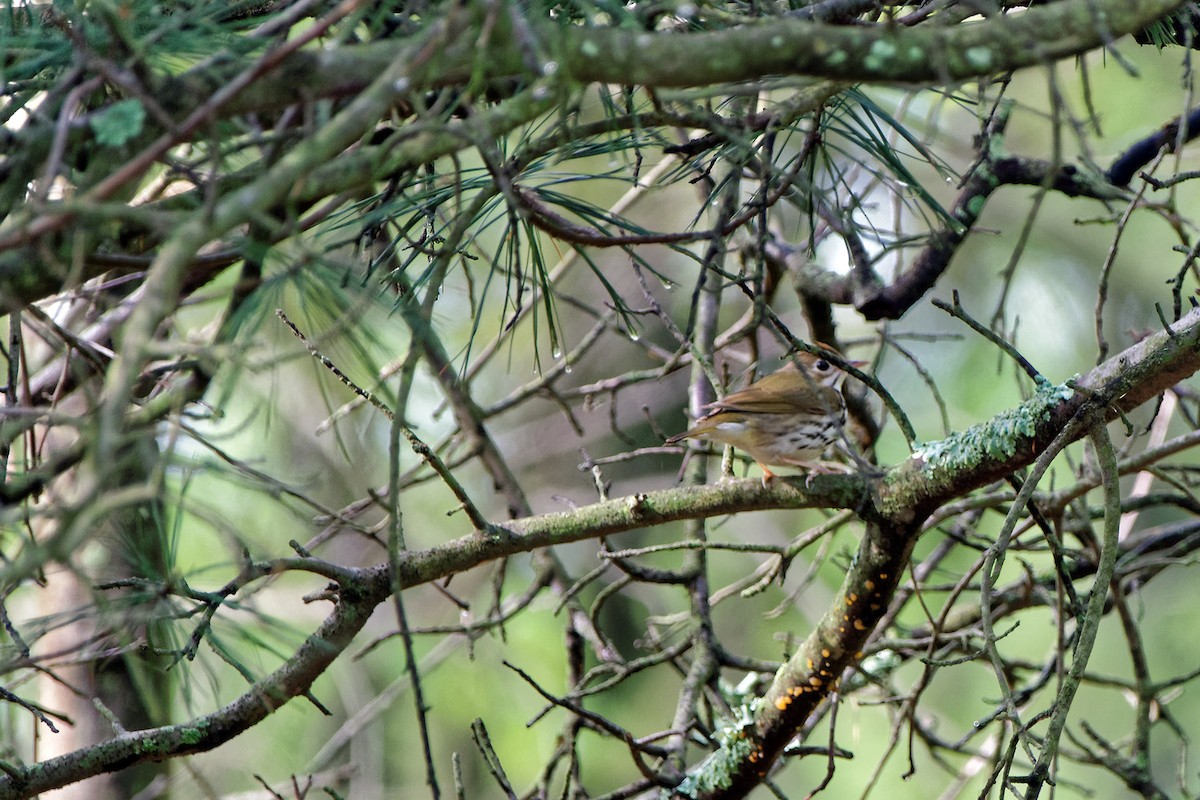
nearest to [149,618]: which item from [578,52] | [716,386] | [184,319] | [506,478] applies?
[578,52]

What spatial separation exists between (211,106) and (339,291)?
0.42 metres

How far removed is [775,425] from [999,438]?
148cm

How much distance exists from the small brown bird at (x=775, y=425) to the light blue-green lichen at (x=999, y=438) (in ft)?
3.23

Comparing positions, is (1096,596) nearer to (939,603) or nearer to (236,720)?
(236,720)

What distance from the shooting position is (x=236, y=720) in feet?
7.54

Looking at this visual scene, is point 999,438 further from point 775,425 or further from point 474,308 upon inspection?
point 775,425

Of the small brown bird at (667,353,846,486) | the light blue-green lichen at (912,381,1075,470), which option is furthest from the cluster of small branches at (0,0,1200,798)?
the small brown bird at (667,353,846,486)

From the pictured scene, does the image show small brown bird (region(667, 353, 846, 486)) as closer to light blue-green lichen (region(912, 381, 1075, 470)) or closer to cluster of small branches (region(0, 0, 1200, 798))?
cluster of small branches (region(0, 0, 1200, 798))

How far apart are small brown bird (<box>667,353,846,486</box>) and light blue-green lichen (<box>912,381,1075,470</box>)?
Result: 984mm

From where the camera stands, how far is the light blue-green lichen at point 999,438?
83.9 inches

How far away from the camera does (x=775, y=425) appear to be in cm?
362

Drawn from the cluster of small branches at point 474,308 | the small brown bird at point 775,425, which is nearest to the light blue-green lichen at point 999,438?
the cluster of small branches at point 474,308

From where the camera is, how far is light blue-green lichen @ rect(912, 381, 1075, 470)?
2131 millimetres

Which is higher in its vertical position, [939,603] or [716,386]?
Answer: [939,603]
